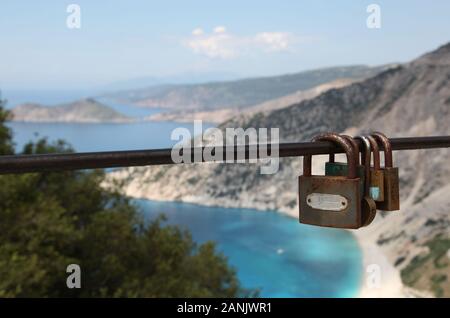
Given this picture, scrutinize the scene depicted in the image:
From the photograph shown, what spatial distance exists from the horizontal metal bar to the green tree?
9.31m

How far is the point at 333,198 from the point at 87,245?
12.7 m

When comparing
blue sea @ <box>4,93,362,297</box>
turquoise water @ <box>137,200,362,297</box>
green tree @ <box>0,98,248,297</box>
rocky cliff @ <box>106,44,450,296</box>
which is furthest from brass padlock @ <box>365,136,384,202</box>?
blue sea @ <box>4,93,362,297</box>

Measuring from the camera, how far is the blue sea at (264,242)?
57.9m

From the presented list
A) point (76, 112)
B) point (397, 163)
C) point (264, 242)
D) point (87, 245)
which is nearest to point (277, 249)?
point (264, 242)

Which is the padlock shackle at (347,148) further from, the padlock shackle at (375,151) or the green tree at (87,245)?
the green tree at (87,245)

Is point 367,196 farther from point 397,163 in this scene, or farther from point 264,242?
point 264,242

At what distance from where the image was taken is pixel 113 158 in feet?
3.60

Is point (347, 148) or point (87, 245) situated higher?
point (347, 148)

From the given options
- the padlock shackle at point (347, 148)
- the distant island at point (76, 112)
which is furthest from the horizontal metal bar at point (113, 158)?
the distant island at point (76, 112)

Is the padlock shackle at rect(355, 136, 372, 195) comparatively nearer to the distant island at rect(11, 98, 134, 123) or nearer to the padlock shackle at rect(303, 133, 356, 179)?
the padlock shackle at rect(303, 133, 356, 179)

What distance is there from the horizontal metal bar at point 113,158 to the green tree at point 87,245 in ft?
30.6

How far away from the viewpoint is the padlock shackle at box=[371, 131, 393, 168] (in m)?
1.37

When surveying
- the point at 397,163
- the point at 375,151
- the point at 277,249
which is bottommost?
the point at 277,249

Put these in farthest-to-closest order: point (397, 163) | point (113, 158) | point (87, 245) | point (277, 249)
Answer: point (277, 249)
point (397, 163)
point (87, 245)
point (113, 158)
